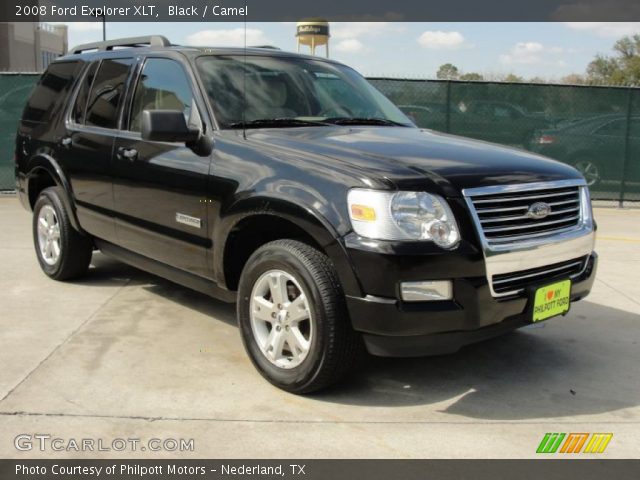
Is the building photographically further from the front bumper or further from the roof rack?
the front bumper

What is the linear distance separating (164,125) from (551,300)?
237 cm

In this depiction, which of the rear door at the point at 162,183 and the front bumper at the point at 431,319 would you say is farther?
the rear door at the point at 162,183

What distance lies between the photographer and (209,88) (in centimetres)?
425

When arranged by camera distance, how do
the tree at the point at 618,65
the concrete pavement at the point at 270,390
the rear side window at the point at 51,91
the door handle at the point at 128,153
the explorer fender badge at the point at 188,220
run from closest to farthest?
the concrete pavement at the point at 270,390
the explorer fender badge at the point at 188,220
the door handle at the point at 128,153
the rear side window at the point at 51,91
the tree at the point at 618,65

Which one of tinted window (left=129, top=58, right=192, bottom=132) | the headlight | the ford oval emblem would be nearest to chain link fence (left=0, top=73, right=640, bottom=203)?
tinted window (left=129, top=58, right=192, bottom=132)

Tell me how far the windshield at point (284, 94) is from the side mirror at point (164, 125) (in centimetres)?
28

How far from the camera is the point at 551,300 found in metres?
3.60

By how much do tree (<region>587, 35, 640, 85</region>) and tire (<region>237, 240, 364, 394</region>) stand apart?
42.2 meters

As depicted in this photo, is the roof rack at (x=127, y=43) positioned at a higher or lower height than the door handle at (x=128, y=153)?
higher

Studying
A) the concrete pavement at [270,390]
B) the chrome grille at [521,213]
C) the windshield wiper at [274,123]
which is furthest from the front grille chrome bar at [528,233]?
the windshield wiper at [274,123]

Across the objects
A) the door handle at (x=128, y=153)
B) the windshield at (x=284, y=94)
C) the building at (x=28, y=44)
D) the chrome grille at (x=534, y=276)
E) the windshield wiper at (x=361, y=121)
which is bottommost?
the chrome grille at (x=534, y=276)

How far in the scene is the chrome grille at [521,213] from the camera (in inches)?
132

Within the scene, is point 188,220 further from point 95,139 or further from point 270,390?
point 95,139
